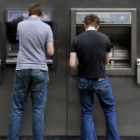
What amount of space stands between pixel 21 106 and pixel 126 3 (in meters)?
1.96

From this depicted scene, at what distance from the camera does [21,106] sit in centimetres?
331

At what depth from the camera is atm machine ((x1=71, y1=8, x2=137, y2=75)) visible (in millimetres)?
3741

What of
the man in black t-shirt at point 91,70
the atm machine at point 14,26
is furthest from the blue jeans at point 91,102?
the atm machine at point 14,26

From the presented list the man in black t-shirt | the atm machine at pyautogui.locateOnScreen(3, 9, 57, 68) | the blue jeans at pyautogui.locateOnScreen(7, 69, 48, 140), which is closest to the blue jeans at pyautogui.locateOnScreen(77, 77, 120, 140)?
the man in black t-shirt

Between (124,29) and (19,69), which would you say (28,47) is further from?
(124,29)

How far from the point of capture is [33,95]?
3264 millimetres

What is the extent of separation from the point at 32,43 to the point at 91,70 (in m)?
0.75

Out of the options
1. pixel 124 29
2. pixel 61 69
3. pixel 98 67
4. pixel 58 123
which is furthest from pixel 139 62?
pixel 58 123

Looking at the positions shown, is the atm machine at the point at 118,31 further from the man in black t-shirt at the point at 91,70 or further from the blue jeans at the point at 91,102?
the blue jeans at the point at 91,102

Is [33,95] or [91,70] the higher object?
[91,70]

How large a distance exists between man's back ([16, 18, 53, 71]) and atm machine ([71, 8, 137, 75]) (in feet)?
2.24

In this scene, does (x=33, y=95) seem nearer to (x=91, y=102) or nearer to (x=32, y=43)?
(x=32, y=43)

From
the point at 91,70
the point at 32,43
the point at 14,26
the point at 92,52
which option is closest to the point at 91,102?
the point at 91,70

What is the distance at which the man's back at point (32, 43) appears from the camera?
3184 mm
